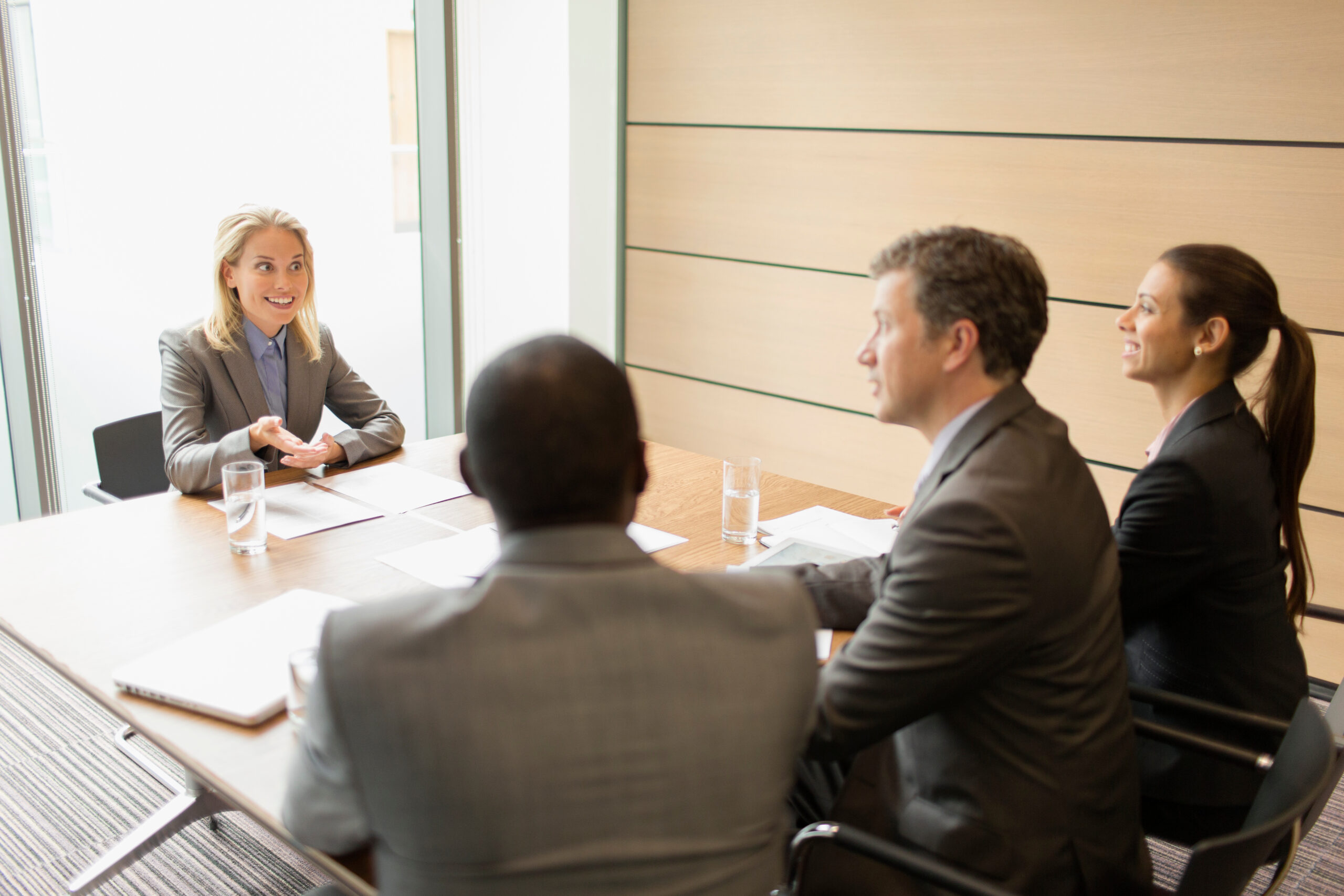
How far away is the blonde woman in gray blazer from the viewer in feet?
8.17

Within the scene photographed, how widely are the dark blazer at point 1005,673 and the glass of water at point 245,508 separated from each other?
115cm

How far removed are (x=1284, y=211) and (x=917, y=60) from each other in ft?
4.16

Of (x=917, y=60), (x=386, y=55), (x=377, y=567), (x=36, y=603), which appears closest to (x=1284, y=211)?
(x=917, y=60)

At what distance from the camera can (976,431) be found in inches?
54.6

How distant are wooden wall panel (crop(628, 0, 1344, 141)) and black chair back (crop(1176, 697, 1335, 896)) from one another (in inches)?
80.1

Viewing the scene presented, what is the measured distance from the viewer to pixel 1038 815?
1.32 m

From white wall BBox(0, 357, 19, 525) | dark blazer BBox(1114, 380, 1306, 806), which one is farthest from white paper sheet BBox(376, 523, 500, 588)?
white wall BBox(0, 357, 19, 525)

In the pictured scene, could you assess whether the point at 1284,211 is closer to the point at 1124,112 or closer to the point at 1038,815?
the point at 1124,112

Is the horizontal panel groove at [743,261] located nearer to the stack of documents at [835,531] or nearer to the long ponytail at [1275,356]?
the stack of documents at [835,531]

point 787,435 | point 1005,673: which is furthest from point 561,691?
point 787,435

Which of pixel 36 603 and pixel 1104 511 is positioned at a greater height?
pixel 1104 511

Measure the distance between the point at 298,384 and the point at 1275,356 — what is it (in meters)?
2.29

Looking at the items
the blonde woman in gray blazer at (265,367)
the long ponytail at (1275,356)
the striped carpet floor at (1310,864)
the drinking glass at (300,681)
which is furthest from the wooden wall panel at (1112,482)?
the drinking glass at (300,681)

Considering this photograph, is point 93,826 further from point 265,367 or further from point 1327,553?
point 1327,553
